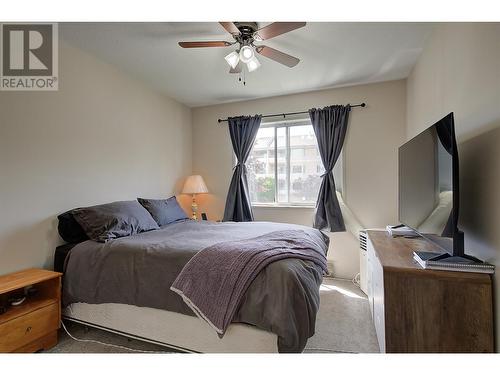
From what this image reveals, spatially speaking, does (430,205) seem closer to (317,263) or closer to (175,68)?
(317,263)

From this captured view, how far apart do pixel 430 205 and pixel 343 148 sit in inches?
76.5

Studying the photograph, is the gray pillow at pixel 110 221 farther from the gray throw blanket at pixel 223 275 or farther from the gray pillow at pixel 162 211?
the gray throw blanket at pixel 223 275

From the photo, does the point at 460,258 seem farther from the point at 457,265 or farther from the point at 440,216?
the point at 440,216

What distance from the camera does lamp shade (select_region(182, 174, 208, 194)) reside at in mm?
3674

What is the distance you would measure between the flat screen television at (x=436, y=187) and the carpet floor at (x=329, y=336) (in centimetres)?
97

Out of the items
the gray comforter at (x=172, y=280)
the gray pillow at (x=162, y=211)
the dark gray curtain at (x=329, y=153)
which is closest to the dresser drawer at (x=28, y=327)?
the gray comforter at (x=172, y=280)

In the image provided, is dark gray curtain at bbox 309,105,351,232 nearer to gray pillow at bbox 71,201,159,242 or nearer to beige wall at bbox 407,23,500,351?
beige wall at bbox 407,23,500,351

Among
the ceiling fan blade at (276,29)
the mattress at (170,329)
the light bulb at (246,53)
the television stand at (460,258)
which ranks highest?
the ceiling fan blade at (276,29)

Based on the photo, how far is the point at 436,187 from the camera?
136 centimetres

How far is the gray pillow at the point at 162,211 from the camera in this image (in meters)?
2.75

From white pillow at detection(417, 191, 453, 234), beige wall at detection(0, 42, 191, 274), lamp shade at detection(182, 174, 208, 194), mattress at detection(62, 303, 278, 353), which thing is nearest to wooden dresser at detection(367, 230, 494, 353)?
white pillow at detection(417, 191, 453, 234)

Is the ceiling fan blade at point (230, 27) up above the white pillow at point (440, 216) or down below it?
above
